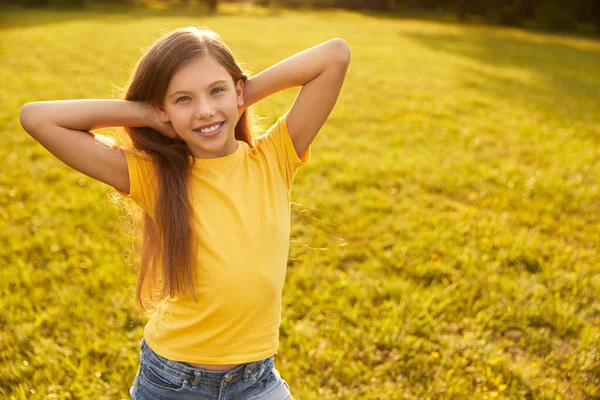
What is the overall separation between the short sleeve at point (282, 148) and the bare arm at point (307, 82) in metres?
0.03

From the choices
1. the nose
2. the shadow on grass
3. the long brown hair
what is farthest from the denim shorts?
the shadow on grass

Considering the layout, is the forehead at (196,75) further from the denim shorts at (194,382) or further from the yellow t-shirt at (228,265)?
the denim shorts at (194,382)

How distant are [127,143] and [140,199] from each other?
23 centimetres

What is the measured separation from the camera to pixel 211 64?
1722mm

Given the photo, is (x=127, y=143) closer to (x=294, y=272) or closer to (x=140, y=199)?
(x=140, y=199)

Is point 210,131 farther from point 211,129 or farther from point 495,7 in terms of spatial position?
point 495,7

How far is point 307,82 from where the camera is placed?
1.94m

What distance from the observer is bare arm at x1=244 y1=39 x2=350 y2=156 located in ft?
6.24

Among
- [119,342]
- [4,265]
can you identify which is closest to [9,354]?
[119,342]

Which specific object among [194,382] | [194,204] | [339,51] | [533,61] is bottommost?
[194,382]

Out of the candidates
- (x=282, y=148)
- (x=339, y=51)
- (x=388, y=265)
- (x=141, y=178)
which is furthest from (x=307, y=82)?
(x=388, y=265)

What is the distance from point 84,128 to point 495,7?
121 ft

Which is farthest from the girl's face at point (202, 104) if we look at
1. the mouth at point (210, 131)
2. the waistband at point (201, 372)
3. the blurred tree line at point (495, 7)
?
the blurred tree line at point (495, 7)

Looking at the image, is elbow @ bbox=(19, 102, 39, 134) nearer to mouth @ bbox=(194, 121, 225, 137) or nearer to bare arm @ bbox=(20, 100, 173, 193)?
bare arm @ bbox=(20, 100, 173, 193)
